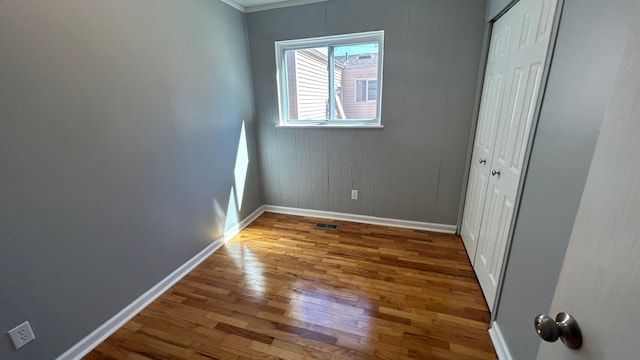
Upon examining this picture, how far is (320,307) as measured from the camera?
6.07 feet

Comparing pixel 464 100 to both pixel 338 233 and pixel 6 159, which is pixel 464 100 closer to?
pixel 338 233

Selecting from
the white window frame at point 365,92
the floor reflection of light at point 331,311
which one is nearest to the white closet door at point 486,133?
the white window frame at point 365,92

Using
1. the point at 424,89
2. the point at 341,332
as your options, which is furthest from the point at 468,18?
the point at 341,332

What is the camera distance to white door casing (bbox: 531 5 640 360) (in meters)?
0.41

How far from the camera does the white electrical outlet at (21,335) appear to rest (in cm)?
126

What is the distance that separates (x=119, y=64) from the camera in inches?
63.7

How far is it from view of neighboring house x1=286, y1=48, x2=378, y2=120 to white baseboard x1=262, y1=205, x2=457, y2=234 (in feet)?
3.76

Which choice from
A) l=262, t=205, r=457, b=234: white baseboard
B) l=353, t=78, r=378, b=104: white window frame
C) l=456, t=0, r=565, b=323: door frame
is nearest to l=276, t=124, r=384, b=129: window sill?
l=353, t=78, r=378, b=104: white window frame

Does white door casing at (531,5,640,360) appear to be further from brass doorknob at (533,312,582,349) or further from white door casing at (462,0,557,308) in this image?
white door casing at (462,0,557,308)

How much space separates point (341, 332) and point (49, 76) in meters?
2.12

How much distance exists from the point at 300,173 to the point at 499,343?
2.33 meters

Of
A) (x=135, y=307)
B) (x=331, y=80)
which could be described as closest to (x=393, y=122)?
(x=331, y=80)

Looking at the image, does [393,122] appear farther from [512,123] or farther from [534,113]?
[534,113]

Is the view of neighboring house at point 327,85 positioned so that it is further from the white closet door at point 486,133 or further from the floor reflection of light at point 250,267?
the floor reflection of light at point 250,267
